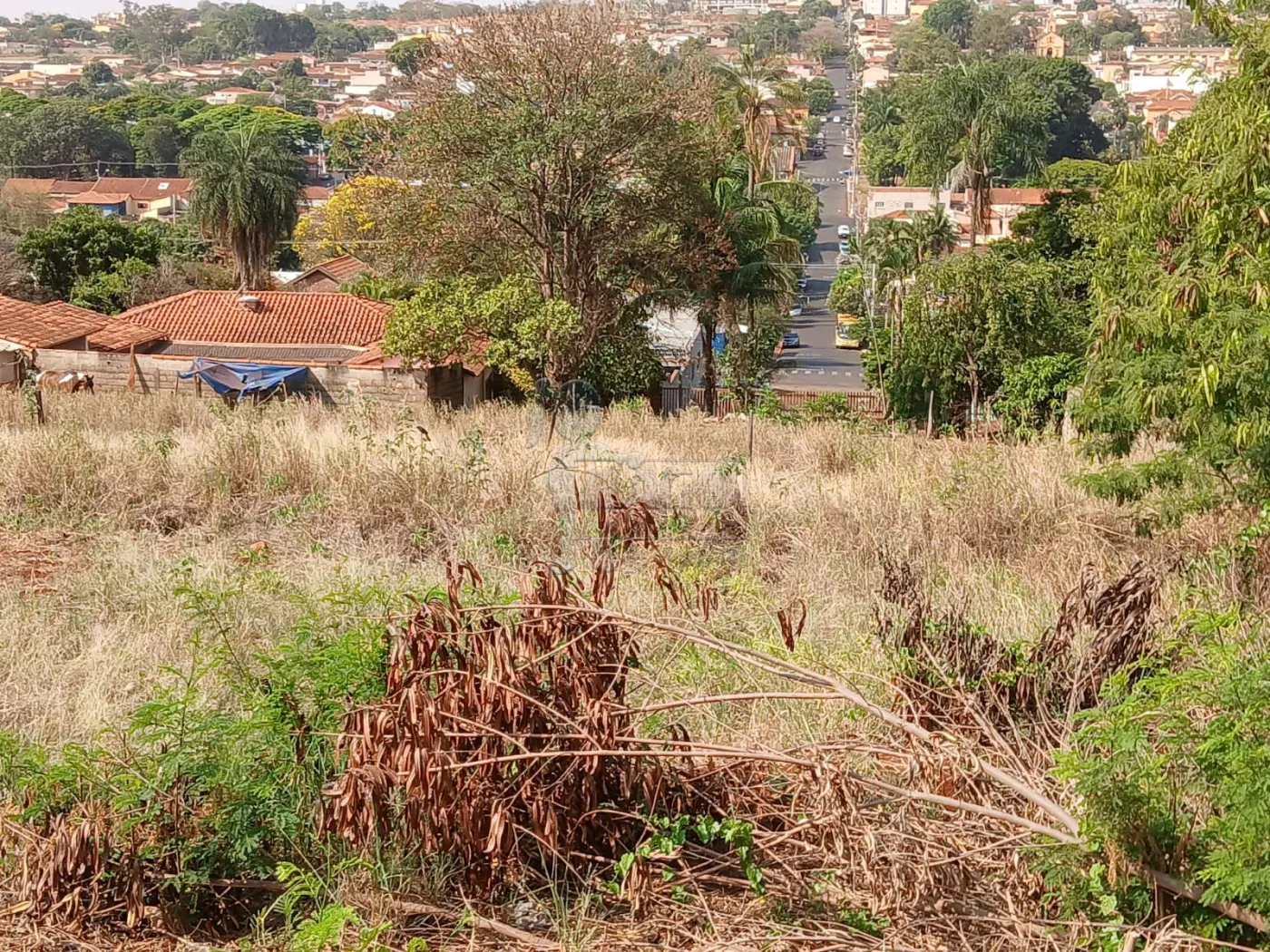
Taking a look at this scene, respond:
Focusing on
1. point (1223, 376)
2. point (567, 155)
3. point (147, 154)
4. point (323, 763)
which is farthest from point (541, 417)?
point (147, 154)

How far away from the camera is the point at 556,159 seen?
20234mm

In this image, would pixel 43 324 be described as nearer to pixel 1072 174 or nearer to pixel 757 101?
pixel 757 101

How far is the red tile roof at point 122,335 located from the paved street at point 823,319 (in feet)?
51.3

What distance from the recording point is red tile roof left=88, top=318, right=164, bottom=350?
79.4ft

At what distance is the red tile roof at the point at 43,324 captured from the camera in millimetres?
22938

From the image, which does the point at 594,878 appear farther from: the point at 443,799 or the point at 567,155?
the point at 567,155

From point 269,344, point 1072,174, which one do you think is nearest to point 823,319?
point 1072,174

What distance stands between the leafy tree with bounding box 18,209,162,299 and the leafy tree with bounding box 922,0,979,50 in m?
158

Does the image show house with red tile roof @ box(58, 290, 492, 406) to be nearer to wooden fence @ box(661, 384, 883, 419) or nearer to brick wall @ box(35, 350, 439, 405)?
brick wall @ box(35, 350, 439, 405)

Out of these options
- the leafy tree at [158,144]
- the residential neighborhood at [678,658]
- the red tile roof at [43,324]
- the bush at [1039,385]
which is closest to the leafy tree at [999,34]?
the leafy tree at [158,144]

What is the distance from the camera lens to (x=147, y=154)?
101 meters

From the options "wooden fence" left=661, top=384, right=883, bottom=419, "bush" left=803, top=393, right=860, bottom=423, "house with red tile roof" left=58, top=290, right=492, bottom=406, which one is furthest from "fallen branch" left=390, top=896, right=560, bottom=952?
"wooden fence" left=661, top=384, right=883, bottom=419

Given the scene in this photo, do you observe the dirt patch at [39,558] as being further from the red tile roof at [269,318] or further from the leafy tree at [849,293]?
the leafy tree at [849,293]

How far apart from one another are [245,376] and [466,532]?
1562cm
